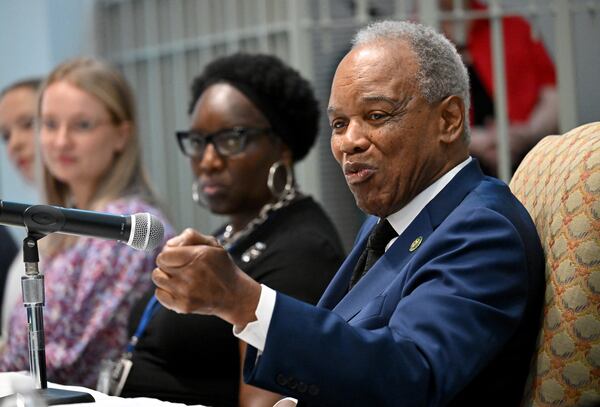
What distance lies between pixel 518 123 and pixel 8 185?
306 cm

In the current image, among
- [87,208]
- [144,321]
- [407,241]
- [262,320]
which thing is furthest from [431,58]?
Result: [87,208]

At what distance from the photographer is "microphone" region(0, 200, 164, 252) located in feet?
5.95

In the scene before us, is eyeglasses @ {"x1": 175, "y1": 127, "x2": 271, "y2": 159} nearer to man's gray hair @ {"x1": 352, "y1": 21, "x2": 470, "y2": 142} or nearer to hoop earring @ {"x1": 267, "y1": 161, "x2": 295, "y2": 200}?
hoop earring @ {"x1": 267, "y1": 161, "x2": 295, "y2": 200}

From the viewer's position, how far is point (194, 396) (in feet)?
8.85

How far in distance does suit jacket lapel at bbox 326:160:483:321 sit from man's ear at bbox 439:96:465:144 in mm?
71

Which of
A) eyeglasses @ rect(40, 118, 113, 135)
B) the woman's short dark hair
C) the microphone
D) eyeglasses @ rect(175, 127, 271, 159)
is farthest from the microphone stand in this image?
eyeglasses @ rect(40, 118, 113, 135)

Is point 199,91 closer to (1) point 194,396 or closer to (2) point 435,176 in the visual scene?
(1) point 194,396

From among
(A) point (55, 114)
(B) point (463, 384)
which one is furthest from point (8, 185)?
(B) point (463, 384)

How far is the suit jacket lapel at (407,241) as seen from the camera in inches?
74.7

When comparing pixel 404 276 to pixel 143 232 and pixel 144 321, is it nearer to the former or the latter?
pixel 143 232

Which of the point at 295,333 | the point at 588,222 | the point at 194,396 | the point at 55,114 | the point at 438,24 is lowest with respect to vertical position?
the point at 194,396

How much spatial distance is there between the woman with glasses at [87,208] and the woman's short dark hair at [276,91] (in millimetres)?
566

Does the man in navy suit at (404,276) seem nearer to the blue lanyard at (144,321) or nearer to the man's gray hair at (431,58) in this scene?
the man's gray hair at (431,58)

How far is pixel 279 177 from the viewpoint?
3082 millimetres
